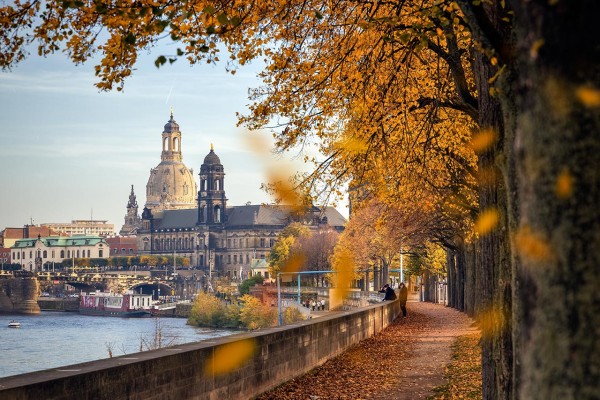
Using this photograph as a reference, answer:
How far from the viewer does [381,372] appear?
61.0ft

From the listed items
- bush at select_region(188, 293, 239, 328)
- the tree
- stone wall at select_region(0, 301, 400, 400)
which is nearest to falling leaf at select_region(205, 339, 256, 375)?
stone wall at select_region(0, 301, 400, 400)

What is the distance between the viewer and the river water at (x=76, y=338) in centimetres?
8546

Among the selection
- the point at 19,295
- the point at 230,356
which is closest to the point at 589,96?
the point at 230,356

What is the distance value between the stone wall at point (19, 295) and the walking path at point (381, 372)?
168293 millimetres

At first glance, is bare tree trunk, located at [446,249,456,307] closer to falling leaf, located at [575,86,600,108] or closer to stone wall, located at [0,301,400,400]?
stone wall, located at [0,301,400,400]

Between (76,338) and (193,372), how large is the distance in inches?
4265

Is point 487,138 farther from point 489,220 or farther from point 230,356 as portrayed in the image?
point 230,356

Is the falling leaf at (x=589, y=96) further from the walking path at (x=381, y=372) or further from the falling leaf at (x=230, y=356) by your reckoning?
the walking path at (x=381, y=372)

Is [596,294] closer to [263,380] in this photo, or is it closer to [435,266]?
[263,380]

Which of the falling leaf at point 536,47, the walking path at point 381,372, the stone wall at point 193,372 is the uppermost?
the falling leaf at point 536,47

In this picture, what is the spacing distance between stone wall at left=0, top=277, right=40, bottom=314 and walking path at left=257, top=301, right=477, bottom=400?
16829cm

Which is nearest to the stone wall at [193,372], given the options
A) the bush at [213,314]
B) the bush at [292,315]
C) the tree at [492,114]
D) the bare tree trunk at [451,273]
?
the tree at [492,114]

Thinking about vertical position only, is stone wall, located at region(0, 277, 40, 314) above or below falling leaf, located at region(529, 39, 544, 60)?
below

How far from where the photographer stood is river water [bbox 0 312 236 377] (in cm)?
8546
